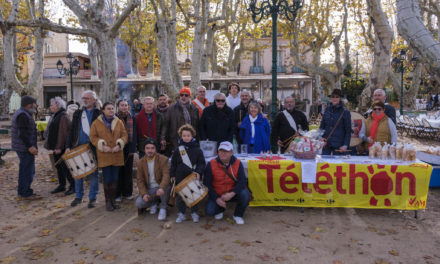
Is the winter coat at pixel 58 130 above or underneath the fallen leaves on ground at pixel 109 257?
above

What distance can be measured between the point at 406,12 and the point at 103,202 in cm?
537

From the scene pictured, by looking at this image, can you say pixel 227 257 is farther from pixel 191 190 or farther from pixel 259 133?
pixel 259 133

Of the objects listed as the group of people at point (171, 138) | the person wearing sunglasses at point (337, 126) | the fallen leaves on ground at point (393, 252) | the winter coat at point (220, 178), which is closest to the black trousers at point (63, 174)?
the group of people at point (171, 138)

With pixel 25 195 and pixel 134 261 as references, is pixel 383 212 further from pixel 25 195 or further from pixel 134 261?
pixel 25 195

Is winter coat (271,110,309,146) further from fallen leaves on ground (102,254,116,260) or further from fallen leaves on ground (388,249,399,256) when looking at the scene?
fallen leaves on ground (102,254,116,260)

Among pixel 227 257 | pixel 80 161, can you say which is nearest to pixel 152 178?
pixel 80 161

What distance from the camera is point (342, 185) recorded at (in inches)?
198

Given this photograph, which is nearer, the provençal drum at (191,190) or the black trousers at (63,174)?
the provençal drum at (191,190)

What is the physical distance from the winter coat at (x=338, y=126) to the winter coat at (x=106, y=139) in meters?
3.45

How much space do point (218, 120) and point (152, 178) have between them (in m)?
1.49

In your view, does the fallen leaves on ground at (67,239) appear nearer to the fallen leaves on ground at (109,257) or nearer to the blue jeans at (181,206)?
the fallen leaves on ground at (109,257)

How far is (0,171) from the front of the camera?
8.55m

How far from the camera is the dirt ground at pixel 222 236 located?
3.74m

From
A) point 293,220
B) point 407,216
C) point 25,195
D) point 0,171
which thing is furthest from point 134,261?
point 0,171
